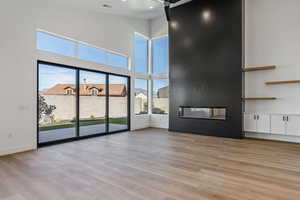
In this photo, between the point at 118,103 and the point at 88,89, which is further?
the point at 118,103

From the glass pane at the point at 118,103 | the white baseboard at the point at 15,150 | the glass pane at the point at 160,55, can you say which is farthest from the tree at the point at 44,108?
the glass pane at the point at 160,55

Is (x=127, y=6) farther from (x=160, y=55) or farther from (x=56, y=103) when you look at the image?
(x=56, y=103)

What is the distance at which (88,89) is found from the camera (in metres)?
5.77

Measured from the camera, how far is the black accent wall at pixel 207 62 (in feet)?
18.6

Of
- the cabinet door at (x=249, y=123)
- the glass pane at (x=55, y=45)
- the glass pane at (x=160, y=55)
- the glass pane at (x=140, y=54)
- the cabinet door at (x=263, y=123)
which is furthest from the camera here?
the glass pane at (x=160, y=55)

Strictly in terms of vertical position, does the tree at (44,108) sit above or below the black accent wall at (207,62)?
below

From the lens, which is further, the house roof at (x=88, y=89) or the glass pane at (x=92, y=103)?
the glass pane at (x=92, y=103)

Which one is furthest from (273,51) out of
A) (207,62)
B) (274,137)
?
(274,137)

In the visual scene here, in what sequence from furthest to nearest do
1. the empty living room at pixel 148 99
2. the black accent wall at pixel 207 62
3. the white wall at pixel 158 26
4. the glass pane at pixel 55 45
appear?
the white wall at pixel 158 26, the black accent wall at pixel 207 62, the glass pane at pixel 55 45, the empty living room at pixel 148 99

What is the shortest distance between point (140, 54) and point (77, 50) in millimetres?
3087

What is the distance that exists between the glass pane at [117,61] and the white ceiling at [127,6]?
1533mm

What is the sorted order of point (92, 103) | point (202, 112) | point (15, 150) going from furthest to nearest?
point (202, 112) → point (92, 103) → point (15, 150)

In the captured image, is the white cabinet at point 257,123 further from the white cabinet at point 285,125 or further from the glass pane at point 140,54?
the glass pane at point 140,54

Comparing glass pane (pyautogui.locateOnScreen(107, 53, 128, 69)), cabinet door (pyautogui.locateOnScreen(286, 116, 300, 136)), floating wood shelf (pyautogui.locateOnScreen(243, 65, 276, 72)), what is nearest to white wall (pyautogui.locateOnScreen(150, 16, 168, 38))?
glass pane (pyautogui.locateOnScreen(107, 53, 128, 69))
